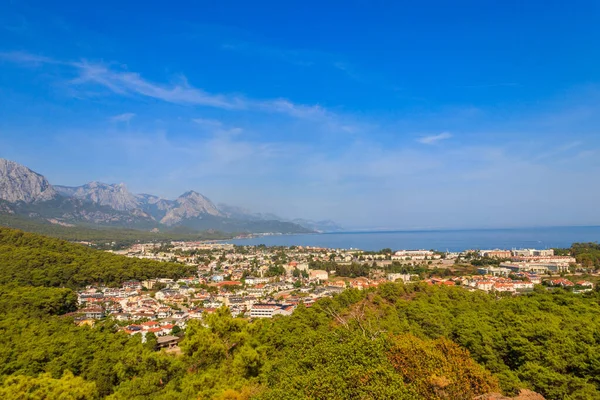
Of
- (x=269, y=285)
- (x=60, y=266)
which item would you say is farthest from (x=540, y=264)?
(x=60, y=266)

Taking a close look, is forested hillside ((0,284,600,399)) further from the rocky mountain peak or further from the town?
the rocky mountain peak

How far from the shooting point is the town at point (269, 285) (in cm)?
2558

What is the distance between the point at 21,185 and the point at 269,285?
4818 inches

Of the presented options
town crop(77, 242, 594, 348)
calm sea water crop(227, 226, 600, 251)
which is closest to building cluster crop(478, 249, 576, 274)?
town crop(77, 242, 594, 348)

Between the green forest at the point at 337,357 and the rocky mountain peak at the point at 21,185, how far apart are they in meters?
124

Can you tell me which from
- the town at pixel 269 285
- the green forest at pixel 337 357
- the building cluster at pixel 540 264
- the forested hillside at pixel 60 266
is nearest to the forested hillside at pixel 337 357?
the green forest at pixel 337 357

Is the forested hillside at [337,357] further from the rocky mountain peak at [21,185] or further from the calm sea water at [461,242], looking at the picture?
the rocky mountain peak at [21,185]

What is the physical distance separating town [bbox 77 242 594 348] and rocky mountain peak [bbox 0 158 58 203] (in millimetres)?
95354

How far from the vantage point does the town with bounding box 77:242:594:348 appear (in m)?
25.6

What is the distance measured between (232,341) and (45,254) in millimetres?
27727

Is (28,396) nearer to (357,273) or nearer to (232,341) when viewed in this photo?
(232,341)

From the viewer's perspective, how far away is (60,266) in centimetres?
3189

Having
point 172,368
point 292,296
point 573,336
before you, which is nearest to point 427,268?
point 292,296

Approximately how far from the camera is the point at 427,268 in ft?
144
